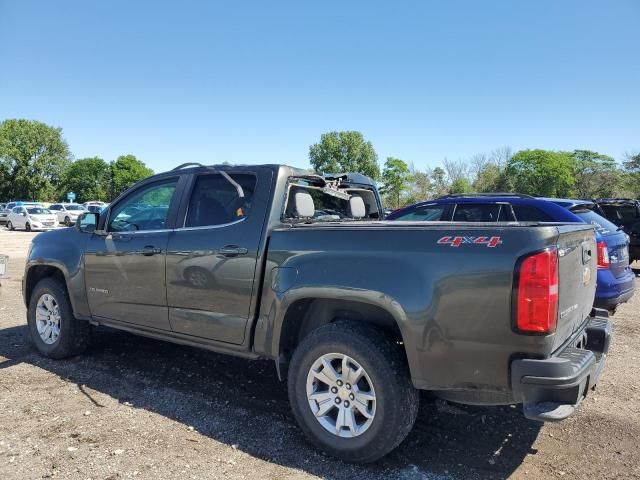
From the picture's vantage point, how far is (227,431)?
3594 mm

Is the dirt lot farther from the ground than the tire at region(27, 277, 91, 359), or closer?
closer

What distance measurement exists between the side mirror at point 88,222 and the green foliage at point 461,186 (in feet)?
226

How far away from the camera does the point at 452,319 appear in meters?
2.75

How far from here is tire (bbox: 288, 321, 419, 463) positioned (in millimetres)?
2953

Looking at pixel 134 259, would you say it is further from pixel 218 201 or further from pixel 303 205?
pixel 303 205

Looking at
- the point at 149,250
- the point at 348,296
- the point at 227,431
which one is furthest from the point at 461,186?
the point at 348,296

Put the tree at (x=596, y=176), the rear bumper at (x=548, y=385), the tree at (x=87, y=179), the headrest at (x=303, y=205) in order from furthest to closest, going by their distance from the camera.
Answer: the tree at (x=87, y=179)
the tree at (x=596, y=176)
the headrest at (x=303, y=205)
the rear bumper at (x=548, y=385)

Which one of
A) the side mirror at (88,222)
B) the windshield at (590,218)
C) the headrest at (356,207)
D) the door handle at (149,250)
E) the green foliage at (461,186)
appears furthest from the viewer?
the green foliage at (461,186)

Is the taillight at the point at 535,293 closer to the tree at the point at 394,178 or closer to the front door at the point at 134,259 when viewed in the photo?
the front door at the point at 134,259

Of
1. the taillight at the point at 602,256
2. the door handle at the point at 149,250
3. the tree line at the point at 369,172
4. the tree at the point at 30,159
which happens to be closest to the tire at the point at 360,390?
the door handle at the point at 149,250

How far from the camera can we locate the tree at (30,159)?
6556cm

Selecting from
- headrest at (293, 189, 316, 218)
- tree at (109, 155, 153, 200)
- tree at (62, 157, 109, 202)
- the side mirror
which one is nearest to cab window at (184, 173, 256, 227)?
headrest at (293, 189, 316, 218)

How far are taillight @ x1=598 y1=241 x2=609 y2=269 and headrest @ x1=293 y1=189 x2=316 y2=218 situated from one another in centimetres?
372

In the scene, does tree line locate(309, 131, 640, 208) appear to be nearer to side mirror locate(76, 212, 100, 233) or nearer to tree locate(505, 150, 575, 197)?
tree locate(505, 150, 575, 197)
